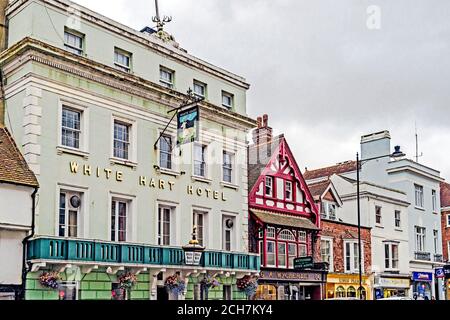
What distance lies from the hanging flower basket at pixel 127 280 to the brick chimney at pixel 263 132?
49.9 inches

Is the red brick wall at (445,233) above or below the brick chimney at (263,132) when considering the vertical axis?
below

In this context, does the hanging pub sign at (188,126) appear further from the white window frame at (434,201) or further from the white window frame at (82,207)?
the white window frame at (434,201)

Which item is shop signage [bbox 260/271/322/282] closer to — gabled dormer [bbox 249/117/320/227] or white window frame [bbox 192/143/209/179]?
gabled dormer [bbox 249/117/320/227]

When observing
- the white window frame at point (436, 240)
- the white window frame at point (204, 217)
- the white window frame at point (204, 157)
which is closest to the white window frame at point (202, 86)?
the white window frame at point (204, 157)

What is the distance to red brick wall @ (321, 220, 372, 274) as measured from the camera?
6.32m

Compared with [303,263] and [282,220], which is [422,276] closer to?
[282,220]

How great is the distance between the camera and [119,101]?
14.9 feet

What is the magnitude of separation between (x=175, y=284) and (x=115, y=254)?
1.38ft

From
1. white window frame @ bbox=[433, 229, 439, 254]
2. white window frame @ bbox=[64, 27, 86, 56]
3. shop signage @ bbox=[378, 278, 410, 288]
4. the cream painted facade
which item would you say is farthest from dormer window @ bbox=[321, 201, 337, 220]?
white window frame @ bbox=[64, 27, 86, 56]

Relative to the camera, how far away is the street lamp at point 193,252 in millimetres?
4703

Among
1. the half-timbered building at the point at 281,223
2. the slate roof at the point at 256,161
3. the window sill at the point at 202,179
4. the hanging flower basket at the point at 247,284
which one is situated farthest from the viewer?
the half-timbered building at the point at 281,223

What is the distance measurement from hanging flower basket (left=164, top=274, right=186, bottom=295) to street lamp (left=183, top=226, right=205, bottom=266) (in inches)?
9.4

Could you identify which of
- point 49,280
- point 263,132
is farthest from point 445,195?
point 49,280

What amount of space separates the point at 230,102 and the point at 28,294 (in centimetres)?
224
